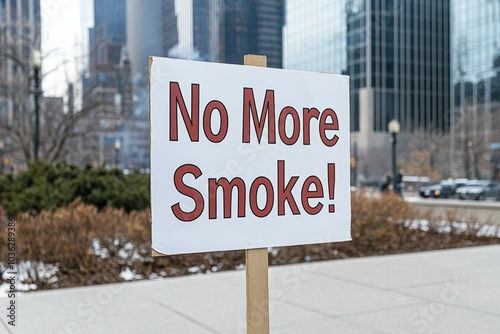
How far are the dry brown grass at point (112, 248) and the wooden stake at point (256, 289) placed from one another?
193 inches

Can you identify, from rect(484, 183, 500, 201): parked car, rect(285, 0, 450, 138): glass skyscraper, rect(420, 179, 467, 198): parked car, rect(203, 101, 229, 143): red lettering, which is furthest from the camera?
rect(285, 0, 450, 138): glass skyscraper

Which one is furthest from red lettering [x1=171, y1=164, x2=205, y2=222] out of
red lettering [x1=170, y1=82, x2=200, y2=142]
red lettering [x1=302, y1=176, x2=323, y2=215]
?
red lettering [x1=302, y1=176, x2=323, y2=215]

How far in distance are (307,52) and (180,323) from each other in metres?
60.4

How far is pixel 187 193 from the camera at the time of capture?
106 inches

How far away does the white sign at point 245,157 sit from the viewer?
105 inches

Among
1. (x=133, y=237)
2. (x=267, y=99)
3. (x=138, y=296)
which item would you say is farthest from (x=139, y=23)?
(x=267, y=99)

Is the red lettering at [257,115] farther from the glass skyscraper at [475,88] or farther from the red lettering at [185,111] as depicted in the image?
the glass skyscraper at [475,88]

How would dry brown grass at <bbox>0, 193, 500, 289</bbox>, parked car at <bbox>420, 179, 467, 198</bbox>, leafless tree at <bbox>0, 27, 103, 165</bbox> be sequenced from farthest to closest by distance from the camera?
parked car at <bbox>420, 179, 467, 198</bbox> < leafless tree at <bbox>0, 27, 103, 165</bbox> < dry brown grass at <bbox>0, 193, 500, 289</bbox>

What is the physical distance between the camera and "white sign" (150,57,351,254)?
267cm

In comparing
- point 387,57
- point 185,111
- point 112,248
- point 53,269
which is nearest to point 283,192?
point 185,111

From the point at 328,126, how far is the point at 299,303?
3436 millimetres

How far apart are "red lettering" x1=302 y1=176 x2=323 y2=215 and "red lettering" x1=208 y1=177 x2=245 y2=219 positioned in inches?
13.6

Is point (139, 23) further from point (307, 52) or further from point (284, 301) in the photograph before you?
point (307, 52)

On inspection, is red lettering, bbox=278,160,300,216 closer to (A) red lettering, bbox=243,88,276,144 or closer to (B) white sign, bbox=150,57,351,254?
(B) white sign, bbox=150,57,351,254
